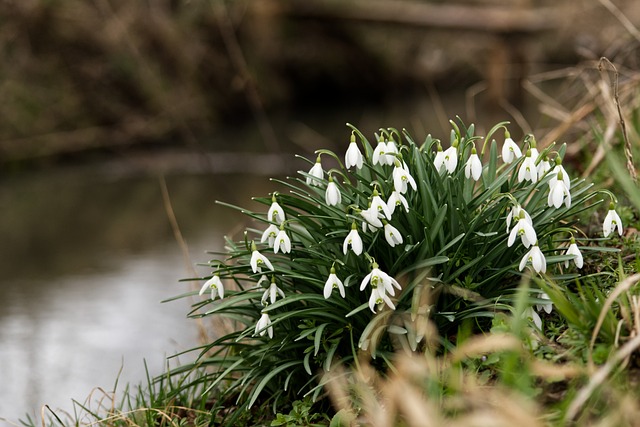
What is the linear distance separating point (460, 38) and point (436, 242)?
650 inches

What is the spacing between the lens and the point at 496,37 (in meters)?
12.2

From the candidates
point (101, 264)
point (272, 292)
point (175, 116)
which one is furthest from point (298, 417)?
point (175, 116)

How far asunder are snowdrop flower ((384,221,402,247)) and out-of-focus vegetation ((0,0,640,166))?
6830 millimetres

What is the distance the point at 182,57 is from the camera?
13.2m

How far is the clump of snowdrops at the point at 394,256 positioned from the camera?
2.87 m

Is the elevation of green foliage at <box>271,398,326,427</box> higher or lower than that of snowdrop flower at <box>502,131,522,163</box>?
lower

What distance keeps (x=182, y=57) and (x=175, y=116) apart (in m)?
1.21

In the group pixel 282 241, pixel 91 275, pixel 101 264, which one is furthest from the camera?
pixel 101 264

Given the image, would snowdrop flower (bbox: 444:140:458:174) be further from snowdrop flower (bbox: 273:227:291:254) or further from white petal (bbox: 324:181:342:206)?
snowdrop flower (bbox: 273:227:291:254)

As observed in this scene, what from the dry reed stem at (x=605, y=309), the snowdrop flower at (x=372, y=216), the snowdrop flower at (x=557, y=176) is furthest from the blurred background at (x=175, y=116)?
the dry reed stem at (x=605, y=309)

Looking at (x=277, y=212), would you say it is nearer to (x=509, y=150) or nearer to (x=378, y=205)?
(x=378, y=205)

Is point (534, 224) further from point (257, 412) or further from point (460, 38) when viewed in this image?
point (460, 38)

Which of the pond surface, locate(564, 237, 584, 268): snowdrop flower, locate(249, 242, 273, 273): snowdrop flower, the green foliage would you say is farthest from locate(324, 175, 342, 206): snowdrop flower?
the pond surface

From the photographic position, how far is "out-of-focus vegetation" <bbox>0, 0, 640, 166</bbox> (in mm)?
11430
